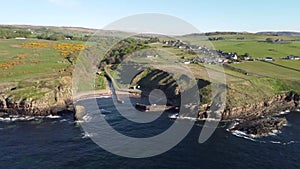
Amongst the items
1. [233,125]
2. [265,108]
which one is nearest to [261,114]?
[265,108]

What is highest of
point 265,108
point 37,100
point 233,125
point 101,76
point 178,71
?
point 178,71

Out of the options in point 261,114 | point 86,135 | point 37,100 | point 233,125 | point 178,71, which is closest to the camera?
point 86,135

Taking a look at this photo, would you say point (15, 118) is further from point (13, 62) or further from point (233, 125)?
point (233, 125)

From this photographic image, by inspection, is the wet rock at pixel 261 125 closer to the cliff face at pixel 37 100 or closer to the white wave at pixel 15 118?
the cliff face at pixel 37 100

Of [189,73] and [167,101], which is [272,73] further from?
[167,101]

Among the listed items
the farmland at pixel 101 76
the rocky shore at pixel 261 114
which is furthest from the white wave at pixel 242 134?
the farmland at pixel 101 76

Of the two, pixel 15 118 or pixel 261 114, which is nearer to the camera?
pixel 15 118

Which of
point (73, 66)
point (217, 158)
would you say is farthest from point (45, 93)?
point (217, 158)
